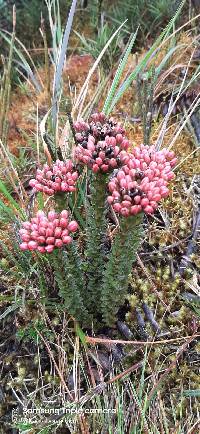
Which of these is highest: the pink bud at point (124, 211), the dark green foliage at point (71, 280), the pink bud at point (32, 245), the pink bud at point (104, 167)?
the pink bud at point (104, 167)

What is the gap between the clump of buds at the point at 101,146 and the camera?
4.59 feet

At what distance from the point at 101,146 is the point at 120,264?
39 centimetres

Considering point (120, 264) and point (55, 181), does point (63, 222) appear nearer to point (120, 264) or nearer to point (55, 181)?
point (55, 181)

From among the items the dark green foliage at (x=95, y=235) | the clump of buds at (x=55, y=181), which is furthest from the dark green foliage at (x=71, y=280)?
the clump of buds at (x=55, y=181)

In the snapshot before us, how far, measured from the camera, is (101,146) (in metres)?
1.40

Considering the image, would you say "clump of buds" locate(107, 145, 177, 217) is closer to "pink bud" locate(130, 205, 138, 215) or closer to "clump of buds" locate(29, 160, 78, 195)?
"pink bud" locate(130, 205, 138, 215)

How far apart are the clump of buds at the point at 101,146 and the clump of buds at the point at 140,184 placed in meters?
0.04

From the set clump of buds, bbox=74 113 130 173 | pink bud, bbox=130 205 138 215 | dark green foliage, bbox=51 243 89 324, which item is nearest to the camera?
pink bud, bbox=130 205 138 215

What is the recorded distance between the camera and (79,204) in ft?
6.41

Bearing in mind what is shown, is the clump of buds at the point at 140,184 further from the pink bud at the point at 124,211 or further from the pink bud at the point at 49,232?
the pink bud at the point at 49,232

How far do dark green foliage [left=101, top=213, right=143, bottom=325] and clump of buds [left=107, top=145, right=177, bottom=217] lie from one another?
0.07 m

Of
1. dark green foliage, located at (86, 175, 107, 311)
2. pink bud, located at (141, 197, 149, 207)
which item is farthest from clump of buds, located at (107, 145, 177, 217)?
dark green foliage, located at (86, 175, 107, 311)

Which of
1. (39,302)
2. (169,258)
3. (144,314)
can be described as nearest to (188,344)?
(144,314)

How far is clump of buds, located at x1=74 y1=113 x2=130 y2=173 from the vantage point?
4.59ft
